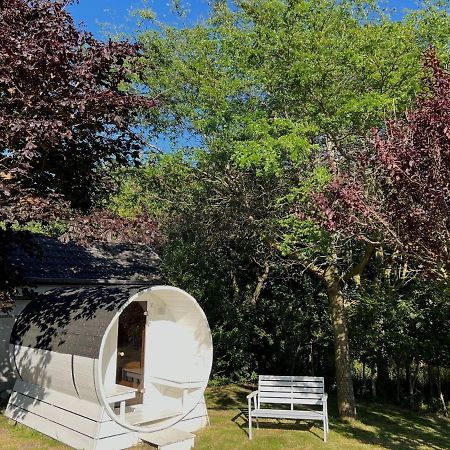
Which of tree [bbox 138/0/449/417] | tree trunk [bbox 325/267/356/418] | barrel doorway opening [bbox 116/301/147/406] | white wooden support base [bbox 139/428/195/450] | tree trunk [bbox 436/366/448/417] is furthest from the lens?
tree trunk [bbox 436/366/448/417]

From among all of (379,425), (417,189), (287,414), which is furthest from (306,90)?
(379,425)

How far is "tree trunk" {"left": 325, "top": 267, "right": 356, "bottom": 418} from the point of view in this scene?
10.6m

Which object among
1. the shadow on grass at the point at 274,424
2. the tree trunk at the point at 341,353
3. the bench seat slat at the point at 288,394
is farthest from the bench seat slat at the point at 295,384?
the tree trunk at the point at 341,353

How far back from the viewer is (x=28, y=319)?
997 cm

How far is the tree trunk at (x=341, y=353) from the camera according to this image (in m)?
10.6

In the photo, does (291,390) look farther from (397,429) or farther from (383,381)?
(383,381)

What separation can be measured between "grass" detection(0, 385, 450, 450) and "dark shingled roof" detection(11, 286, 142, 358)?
5.38 feet

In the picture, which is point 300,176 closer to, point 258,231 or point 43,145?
point 258,231

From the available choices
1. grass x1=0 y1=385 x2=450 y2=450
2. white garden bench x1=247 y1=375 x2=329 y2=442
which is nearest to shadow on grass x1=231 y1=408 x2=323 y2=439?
grass x1=0 y1=385 x2=450 y2=450

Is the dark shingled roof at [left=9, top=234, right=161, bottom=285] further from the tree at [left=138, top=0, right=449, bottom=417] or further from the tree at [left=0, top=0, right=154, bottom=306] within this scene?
the tree at [left=138, top=0, right=449, bottom=417]

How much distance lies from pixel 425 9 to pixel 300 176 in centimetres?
429

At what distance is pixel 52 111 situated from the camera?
25.2ft

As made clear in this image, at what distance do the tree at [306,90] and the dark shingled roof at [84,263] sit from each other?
5149mm

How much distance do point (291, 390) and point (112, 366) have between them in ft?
12.8
